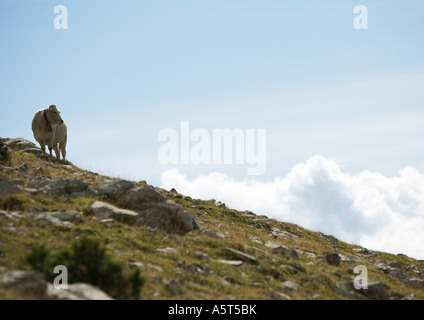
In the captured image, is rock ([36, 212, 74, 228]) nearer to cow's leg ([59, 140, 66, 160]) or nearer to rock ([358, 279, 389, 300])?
rock ([358, 279, 389, 300])

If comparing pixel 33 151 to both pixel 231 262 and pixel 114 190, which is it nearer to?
pixel 114 190

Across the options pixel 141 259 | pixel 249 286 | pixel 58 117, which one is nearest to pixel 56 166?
pixel 58 117

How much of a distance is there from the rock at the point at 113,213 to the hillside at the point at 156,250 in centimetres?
4

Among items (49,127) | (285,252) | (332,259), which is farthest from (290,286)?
(49,127)

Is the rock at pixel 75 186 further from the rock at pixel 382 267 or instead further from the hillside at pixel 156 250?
the rock at pixel 382 267

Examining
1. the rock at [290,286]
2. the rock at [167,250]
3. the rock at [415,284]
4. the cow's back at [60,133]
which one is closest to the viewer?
the rock at [290,286]

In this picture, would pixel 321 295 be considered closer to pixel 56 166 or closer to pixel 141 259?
pixel 141 259

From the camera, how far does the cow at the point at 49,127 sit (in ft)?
103

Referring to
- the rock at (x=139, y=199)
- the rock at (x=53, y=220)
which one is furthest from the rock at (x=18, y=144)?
the rock at (x=53, y=220)

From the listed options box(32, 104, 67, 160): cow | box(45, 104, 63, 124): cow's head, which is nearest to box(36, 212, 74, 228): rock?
box(45, 104, 63, 124): cow's head

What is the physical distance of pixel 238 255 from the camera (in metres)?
17.8

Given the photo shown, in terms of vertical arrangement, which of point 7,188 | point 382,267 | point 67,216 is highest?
point 7,188

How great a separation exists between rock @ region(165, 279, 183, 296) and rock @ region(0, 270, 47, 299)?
3.80 m

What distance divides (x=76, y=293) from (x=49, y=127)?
2371cm
